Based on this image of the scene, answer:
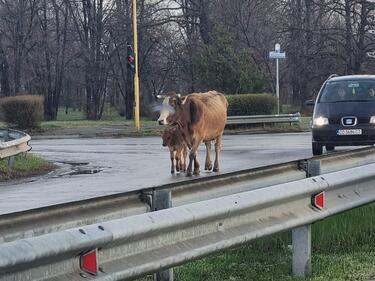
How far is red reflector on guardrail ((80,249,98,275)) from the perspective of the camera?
3904mm

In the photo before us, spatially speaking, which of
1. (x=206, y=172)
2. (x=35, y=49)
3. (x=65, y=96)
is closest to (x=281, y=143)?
(x=206, y=172)

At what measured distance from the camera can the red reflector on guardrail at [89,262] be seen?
3.90m

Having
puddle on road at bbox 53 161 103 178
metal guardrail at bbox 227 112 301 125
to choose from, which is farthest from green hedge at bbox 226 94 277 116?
puddle on road at bbox 53 161 103 178

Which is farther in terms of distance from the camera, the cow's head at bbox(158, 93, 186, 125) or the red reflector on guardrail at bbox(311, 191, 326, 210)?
the cow's head at bbox(158, 93, 186, 125)

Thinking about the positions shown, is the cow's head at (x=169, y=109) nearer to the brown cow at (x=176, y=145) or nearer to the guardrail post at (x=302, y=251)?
the brown cow at (x=176, y=145)

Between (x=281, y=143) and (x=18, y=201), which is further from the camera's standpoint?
(x=281, y=143)

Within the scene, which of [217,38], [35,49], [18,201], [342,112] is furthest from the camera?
[35,49]

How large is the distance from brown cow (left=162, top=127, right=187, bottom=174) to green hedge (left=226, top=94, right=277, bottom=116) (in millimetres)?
20249

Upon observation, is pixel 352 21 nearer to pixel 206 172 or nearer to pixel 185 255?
pixel 206 172

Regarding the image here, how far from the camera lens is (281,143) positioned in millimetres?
24125

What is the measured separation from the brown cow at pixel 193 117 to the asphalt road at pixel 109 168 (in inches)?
28.3

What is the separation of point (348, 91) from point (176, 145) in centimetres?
600

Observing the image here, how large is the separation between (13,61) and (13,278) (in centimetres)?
6661

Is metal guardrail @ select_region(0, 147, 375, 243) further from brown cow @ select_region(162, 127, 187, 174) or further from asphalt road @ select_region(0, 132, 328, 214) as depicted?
brown cow @ select_region(162, 127, 187, 174)
